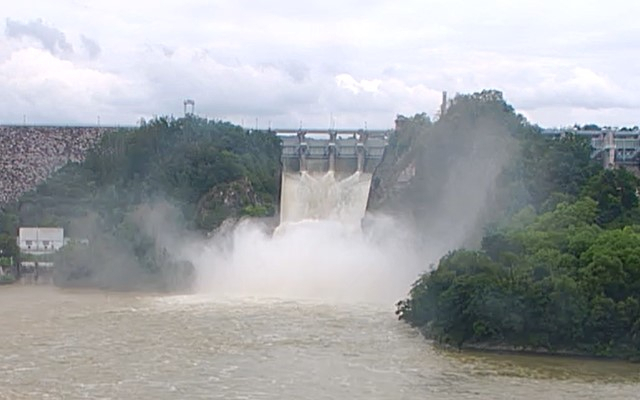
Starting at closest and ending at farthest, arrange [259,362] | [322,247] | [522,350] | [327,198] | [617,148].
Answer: [259,362]
[522,350]
[322,247]
[327,198]
[617,148]

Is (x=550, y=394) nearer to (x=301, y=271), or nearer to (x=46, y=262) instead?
(x=301, y=271)

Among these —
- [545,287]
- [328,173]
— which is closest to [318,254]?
[328,173]

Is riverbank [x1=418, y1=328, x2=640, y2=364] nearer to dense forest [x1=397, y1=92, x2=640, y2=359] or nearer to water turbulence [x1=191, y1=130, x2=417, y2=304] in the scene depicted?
dense forest [x1=397, y1=92, x2=640, y2=359]

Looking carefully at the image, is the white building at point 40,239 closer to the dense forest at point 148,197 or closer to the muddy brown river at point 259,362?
the dense forest at point 148,197

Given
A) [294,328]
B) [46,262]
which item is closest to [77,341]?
[294,328]

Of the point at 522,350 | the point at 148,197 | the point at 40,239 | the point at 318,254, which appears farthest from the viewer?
the point at 148,197

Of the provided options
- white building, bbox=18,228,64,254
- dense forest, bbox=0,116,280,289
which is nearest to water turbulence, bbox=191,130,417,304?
dense forest, bbox=0,116,280,289

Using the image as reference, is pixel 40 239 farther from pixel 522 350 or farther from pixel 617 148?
pixel 617 148
